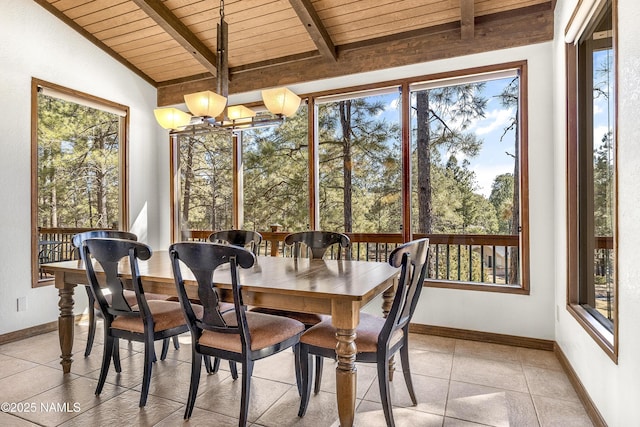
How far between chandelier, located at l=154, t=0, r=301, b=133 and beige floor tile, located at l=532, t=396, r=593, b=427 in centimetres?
243

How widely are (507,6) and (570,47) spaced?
82cm

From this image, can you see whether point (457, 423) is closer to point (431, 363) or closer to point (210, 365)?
point (431, 363)

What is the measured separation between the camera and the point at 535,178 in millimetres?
3164

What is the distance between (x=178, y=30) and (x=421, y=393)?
385 cm

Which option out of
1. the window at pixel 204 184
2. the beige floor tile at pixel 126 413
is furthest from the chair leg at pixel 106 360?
the window at pixel 204 184

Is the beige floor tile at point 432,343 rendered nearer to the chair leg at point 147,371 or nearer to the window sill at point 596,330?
the window sill at point 596,330

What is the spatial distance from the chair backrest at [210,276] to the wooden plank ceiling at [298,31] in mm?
2388

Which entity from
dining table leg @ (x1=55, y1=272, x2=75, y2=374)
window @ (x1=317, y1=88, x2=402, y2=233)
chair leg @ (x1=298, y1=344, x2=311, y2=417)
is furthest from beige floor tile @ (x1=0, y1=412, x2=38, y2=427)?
window @ (x1=317, y1=88, x2=402, y2=233)

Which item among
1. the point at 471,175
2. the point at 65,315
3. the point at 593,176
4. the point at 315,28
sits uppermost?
the point at 315,28

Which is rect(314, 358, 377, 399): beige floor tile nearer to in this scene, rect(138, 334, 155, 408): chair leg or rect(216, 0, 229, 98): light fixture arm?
rect(138, 334, 155, 408): chair leg

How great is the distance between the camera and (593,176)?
236 centimetres

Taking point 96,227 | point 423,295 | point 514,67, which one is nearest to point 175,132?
point 96,227

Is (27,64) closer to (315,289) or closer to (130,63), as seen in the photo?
(130,63)
